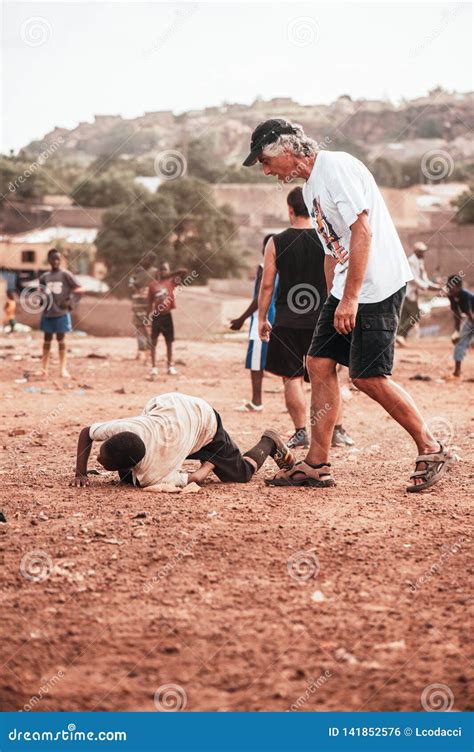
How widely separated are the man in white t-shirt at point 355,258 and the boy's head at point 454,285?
318 inches

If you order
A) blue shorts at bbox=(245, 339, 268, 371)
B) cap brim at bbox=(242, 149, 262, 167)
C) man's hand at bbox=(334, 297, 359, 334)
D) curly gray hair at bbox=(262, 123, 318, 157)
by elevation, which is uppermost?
curly gray hair at bbox=(262, 123, 318, 157)

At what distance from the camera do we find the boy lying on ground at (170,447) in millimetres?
5453

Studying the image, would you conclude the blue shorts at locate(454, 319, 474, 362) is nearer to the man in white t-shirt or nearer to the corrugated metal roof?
the man in white t-shirt

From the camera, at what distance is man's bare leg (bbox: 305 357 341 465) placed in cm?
573

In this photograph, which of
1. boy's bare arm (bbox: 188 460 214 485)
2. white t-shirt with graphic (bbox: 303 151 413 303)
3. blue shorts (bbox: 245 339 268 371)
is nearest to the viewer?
white t-shirt with graphic (bbox: 303 151 413 303)

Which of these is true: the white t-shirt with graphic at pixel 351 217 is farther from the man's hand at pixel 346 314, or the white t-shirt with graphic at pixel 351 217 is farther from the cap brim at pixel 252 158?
the cap brim at pixel 252 158

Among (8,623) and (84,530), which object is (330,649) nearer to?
(8,623)

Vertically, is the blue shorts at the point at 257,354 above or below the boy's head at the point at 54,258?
below

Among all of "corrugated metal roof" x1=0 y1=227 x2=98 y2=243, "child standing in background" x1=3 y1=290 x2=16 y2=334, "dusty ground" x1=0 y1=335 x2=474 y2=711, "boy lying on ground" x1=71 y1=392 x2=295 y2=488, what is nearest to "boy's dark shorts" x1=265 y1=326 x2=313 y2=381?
"dusty ground" x1=0 y1=335 x2=474 y2=711

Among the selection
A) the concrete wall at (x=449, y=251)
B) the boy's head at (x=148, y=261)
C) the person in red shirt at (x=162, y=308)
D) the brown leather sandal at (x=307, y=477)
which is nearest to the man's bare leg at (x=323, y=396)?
the brown leather sandal at (x=307, y=477)

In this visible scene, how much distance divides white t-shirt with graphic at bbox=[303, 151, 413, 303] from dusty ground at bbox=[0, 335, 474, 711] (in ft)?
3.87

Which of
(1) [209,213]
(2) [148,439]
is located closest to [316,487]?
(2) [148,439]

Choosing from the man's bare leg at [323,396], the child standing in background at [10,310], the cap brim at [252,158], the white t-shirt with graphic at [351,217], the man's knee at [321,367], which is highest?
the cap brim at [252,158]

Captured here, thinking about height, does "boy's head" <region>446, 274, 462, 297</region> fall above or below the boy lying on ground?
above
